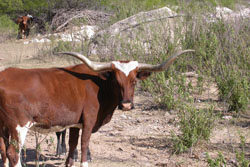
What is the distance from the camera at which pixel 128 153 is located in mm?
6461

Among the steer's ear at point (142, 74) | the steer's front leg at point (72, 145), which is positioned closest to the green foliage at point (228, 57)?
the steer's ear at point (142, 74)

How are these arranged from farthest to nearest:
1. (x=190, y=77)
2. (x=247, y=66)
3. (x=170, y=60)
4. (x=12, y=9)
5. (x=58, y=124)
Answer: (x=12, y=9) < (x=190, y=77) < (x=247, y=66) < (x=170, y=60) < (x=58, y=124)

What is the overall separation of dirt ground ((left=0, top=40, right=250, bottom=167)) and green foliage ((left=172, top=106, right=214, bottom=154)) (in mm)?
138

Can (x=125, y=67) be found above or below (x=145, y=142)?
above

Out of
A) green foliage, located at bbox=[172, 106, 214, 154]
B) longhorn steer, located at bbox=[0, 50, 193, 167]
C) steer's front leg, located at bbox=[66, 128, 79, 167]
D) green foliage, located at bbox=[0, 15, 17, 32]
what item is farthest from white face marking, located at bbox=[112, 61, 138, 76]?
green foliage, located at bbox=[0, 15, 17, 32]

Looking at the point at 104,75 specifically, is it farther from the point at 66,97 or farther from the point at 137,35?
the point at 137,35

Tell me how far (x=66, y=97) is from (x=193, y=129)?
201 cm

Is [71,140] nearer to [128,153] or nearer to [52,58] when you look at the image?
[128,153]

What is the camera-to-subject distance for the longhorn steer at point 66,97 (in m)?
4.94

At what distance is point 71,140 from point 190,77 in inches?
210

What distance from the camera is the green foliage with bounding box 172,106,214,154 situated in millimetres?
6277

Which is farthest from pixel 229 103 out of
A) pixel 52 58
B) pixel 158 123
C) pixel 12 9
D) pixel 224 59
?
pixel 12 9

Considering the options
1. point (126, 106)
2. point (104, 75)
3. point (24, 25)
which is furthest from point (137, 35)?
point (24, 25)

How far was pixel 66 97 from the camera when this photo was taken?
5.37 meters
